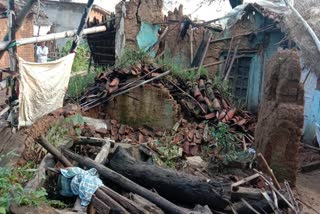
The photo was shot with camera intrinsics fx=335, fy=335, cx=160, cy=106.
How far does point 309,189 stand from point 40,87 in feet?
19.3

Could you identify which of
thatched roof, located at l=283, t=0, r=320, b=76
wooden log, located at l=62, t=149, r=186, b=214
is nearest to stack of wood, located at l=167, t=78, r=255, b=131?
thatched roof, located at l=283, t=0, r=320, b=76

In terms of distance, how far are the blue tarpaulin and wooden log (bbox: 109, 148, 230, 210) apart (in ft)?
22.7

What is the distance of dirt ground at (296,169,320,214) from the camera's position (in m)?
6.16

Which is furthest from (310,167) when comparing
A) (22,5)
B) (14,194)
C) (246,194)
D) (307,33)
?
(22,5)

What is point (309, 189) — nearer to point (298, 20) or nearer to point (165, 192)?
point (165, 192)

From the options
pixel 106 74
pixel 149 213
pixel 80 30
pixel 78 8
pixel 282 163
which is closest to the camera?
pixel 149 213

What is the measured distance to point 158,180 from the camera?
5121mm

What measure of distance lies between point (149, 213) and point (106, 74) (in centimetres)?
551

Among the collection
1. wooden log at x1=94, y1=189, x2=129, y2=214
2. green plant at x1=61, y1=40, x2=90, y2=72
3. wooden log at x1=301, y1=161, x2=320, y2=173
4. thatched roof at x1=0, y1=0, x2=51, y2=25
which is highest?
thatched roof at x1=0, y1=0, x2=51, y2=25

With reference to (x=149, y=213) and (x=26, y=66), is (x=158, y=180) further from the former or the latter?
(x=26, y=66)

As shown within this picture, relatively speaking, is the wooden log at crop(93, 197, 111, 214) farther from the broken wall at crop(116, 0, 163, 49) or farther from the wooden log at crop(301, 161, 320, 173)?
the broken wall at crop(116, 0, 163, 49)

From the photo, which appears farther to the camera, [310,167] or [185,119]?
[185,119]

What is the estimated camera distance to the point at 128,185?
189 inches

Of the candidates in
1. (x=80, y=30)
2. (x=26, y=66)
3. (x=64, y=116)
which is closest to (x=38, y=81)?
(x=26, y=66)
